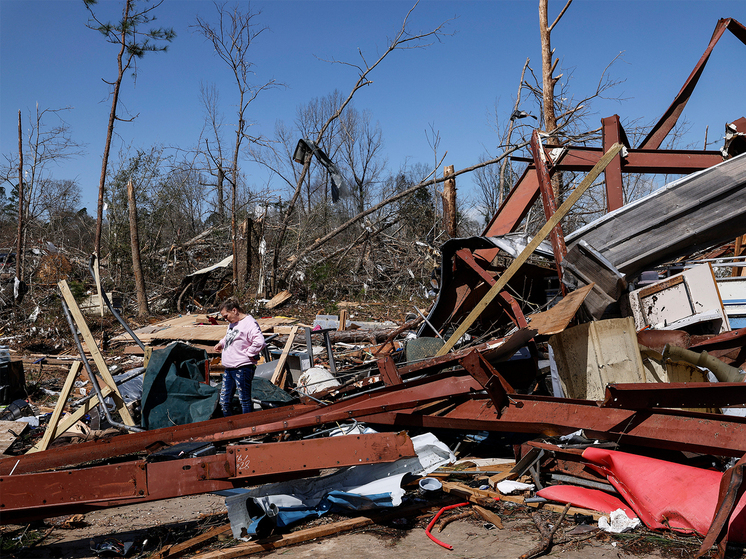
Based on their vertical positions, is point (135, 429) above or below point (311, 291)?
below

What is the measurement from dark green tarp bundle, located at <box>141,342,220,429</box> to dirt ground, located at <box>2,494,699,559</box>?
1566 millimetres

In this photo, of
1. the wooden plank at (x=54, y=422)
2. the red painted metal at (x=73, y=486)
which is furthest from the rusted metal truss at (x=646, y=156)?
the wooden plank at (x=54, y=422)

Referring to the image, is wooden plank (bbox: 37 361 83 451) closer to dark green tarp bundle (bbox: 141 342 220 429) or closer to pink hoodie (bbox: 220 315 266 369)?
dark green tarp bundle (bbox: 141 342 220 429)

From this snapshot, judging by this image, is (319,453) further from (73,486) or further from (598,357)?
(598,357)

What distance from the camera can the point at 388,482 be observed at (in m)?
3.48

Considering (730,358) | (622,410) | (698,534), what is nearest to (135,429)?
(622,410)

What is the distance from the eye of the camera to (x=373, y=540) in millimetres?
3082

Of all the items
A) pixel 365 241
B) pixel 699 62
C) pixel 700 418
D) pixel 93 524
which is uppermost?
pixel 699 62

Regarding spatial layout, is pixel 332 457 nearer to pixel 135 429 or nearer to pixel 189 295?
pixel 135 429

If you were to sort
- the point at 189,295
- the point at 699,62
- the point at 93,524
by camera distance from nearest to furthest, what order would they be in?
1. the point at 93,524
2. the point at 699,62
3. the point at 189,295

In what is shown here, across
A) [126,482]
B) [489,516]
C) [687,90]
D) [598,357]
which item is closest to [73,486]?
[126,482]

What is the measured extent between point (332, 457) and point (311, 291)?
Result: 11.8m

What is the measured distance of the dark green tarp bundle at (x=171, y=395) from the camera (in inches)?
217

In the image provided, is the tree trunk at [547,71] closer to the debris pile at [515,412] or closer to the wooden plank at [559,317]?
the debris pile at [515,412]
